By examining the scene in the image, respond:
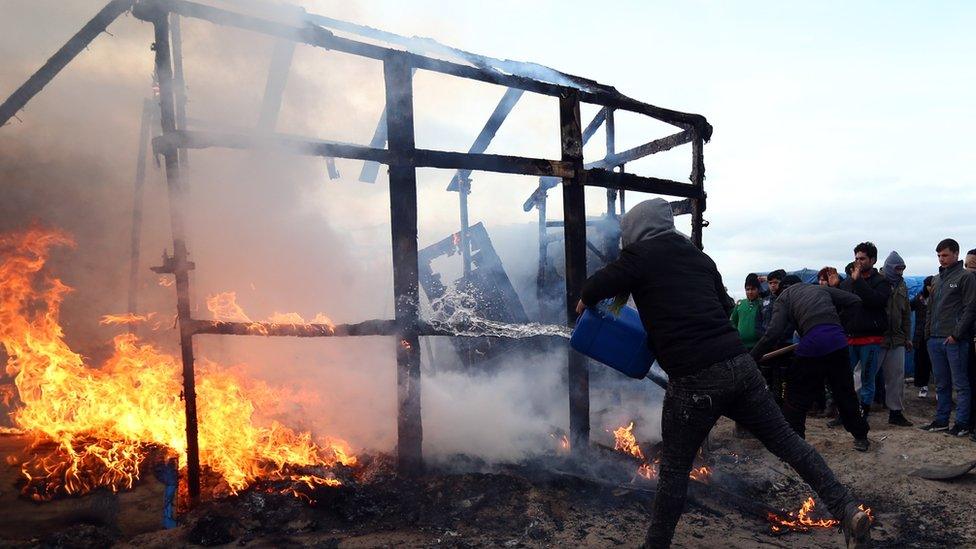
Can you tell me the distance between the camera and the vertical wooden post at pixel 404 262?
4.53 meters

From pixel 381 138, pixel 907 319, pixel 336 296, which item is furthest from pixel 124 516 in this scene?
pixel 907 319

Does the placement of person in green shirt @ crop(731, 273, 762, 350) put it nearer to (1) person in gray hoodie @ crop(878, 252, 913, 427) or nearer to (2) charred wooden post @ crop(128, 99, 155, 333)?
(1) person in gray hoodie @ crop(878, 252, 913, 427)

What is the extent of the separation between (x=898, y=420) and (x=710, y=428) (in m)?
5.60

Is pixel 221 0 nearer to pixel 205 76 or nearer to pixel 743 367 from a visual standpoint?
pixel 205 76

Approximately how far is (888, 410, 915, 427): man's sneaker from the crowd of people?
1 centimetres

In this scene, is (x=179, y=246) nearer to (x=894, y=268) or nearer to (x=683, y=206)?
(x=683, y=206)

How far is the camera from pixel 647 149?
7.47 metres

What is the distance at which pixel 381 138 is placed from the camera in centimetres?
668

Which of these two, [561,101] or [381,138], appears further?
[381,138]

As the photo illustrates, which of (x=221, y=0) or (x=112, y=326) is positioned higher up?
(x=221, y=0)

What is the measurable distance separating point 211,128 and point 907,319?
9.48m

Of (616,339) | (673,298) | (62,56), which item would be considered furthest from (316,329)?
(62,56)

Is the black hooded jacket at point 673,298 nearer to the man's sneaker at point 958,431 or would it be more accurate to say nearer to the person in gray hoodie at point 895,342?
the man's sneaker at point 958,431

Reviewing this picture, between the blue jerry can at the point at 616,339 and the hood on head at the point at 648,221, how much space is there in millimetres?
523
